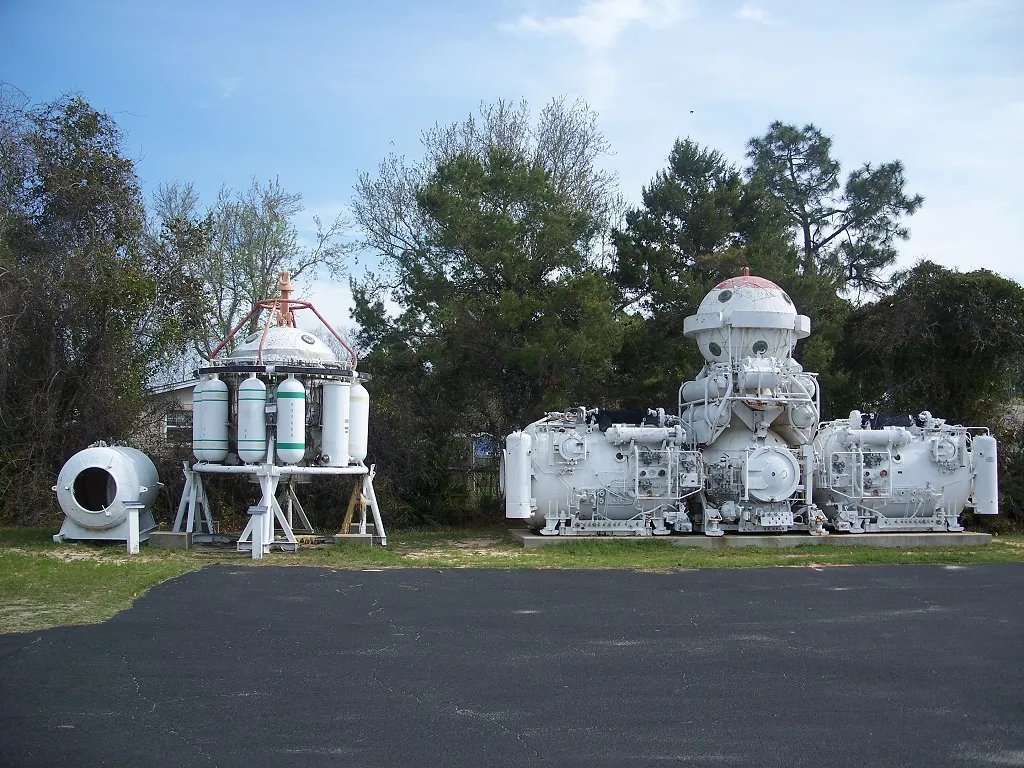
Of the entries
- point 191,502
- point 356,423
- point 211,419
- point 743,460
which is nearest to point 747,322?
point 743,460

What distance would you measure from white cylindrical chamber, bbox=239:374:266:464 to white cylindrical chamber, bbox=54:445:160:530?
7.57 feet

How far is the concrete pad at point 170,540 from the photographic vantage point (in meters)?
16.7

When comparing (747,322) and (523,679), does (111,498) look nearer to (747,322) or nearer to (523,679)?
(523,679)

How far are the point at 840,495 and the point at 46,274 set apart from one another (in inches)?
680

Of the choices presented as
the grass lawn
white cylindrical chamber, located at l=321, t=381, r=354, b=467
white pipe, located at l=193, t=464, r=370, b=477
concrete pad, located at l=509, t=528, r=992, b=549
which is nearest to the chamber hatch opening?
the grass lawn

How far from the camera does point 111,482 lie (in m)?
17.5

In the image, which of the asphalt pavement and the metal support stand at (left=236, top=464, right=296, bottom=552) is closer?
the asphalt pavement

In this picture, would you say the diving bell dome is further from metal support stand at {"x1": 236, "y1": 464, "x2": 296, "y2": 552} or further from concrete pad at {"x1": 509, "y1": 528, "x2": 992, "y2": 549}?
metal support stand at {"x1": 236, "y1": 464, "x2": 296, "y2": 552}

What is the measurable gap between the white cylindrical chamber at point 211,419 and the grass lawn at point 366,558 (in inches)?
67.7

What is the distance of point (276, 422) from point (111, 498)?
12.0 feet

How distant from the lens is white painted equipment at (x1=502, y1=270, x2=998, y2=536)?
17922mm

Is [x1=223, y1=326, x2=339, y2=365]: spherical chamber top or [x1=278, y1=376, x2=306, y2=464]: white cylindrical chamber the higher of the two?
[x1=223, y1=326, x2=339, y2=365]: spherical chamber top

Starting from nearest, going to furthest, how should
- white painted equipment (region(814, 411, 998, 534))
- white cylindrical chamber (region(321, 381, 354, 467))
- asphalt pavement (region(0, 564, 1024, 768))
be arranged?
asphalt pavement (region(0, 564, 1024, 768)) → white cylindrical chamber (region(321, 381, 354, 467)) → white painted equipment (region(814, 411, 998, 534))

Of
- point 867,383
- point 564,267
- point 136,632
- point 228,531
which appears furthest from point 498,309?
point 136,632
